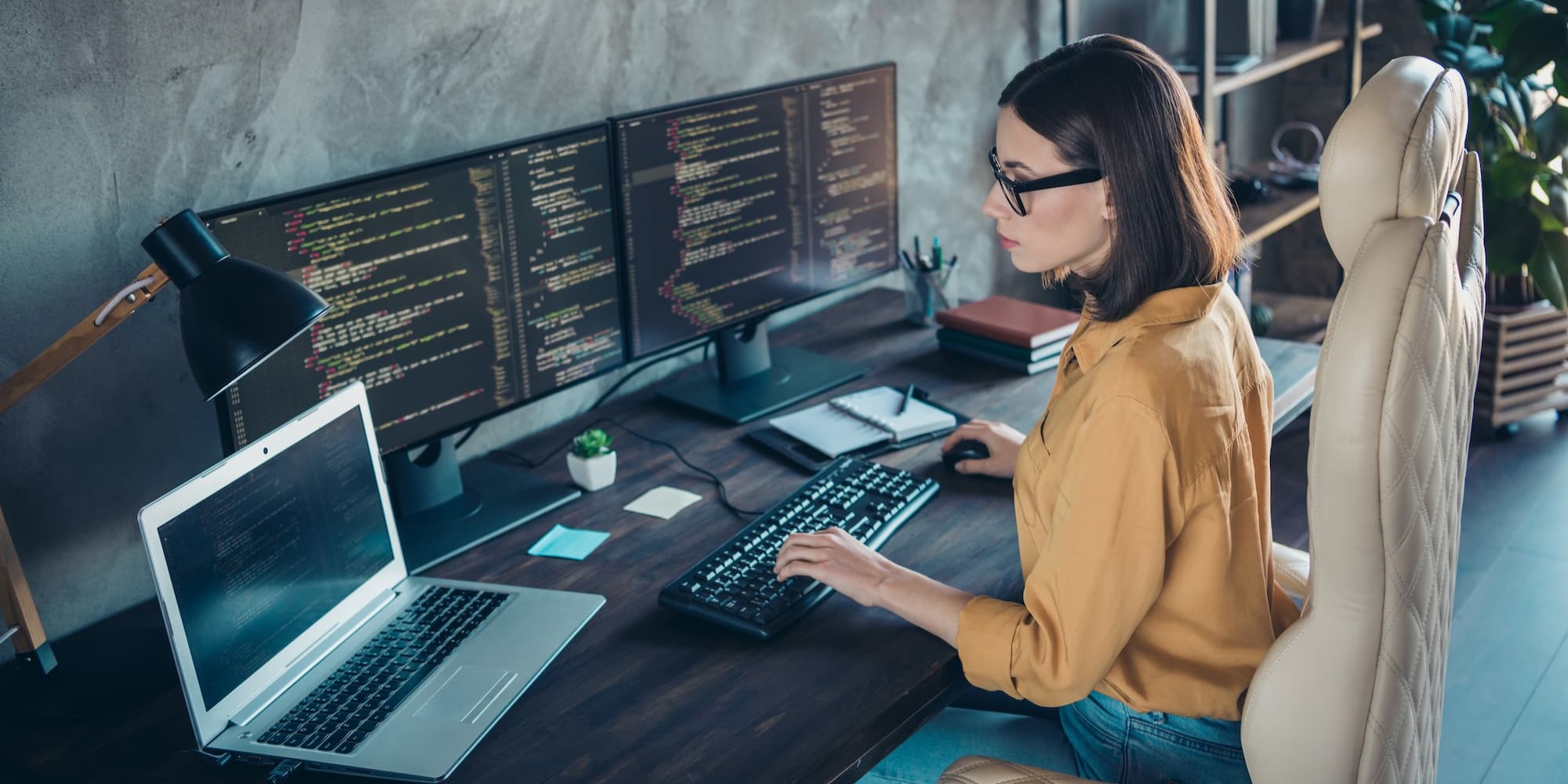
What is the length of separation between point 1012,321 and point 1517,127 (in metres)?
2.05

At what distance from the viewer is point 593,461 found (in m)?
1.94

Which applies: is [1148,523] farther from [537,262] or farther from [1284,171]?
[1284,171]

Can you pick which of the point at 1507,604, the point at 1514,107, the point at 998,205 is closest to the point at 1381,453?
the point at 998,205

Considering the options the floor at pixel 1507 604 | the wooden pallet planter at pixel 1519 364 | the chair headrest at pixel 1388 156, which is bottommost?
the floor at pixel 1507 604

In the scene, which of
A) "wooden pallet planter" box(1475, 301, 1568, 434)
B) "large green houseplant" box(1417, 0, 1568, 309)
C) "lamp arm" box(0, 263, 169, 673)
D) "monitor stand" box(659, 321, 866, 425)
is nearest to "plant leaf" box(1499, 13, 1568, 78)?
"large green houseplant" box(1417, 0, 1568, 309)

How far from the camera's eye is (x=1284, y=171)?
13.2 feet

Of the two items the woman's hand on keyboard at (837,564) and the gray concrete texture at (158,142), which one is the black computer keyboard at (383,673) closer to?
the woman's hand on keyboard at (837,564)

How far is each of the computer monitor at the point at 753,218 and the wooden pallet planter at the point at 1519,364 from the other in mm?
2067

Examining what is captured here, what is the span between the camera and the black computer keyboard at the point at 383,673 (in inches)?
54.2

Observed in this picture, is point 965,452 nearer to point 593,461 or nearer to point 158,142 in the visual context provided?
point 593,461

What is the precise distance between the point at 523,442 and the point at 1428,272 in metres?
1.46

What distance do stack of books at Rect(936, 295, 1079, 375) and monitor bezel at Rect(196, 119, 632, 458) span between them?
2.13 feet

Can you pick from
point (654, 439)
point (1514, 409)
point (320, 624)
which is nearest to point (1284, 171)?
point (1514, 409)

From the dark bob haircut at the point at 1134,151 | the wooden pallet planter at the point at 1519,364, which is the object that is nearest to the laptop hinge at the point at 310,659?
the dark bob haircut at the point at 1134,151
